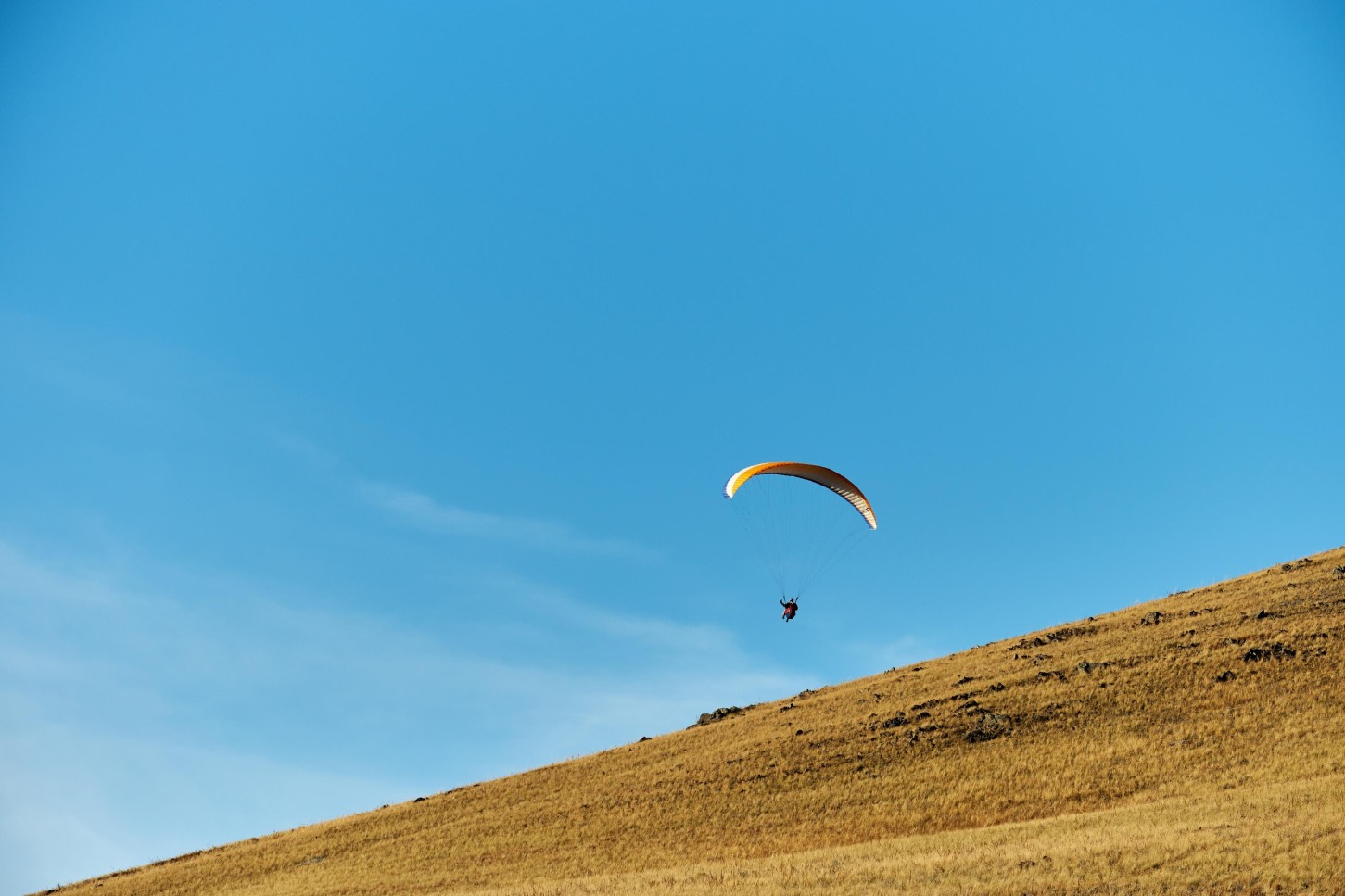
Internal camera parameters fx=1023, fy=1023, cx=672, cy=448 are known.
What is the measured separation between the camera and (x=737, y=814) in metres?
36.0

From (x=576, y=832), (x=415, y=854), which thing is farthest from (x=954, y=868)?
(x=415, y=854)

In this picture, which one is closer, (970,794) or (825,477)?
(970,794)

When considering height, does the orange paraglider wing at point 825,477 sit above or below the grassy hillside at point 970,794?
above

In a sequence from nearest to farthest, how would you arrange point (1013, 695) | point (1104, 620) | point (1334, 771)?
point (1334, 771), point (1013, 695), point (1104, 620)

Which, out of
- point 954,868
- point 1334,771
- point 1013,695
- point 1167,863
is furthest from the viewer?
point 1013,695

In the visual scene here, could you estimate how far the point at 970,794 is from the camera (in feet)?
108

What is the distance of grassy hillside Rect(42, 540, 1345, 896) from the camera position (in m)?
23.2

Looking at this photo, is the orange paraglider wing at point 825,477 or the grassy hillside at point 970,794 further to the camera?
the orange paraglider wing at point 825,477

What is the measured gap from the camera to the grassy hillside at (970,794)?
915 inches

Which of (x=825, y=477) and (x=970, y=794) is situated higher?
(x=825, y=477)

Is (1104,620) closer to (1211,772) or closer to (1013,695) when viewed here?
(1013,695)

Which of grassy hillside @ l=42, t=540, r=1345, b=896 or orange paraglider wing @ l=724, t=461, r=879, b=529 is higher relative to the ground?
orange paraglider wing @ l=724, t=461, r=879, b=529

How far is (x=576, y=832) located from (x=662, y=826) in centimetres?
340

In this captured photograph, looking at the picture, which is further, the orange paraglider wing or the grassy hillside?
the orange paraglider wing
